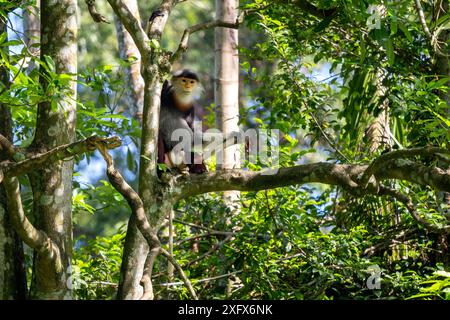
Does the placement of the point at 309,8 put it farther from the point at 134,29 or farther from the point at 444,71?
the point at 134,29

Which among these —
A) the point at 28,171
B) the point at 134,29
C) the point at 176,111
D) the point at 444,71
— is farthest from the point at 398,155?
the point at 176,111

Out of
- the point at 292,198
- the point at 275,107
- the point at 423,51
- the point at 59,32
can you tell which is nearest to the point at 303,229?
the point at 292,198

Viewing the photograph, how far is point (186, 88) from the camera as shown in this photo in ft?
18.2

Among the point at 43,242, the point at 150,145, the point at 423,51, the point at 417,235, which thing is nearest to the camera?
the point at 43,242

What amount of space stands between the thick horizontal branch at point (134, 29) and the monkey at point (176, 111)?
155 centimetres

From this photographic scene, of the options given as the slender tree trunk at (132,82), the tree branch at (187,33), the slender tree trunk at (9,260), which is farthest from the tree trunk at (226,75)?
the slender tree trunk at (9,260)

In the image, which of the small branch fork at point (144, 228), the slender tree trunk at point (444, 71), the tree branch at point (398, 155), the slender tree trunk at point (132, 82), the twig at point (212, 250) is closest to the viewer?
the small branch fork at point (144, 228)

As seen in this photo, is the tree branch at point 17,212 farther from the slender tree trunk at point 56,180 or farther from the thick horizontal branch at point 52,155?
the slender tree trunk at point 56,180

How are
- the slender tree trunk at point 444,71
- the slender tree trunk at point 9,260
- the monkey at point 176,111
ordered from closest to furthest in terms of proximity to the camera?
the slender tree trunk at point 9,260 < the slender tree trunk at point 444,71 < the monkey at point 176,111

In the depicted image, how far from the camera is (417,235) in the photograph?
4965 mm

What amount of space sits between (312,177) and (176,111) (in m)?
2.22

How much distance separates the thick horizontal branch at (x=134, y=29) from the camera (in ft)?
10.9

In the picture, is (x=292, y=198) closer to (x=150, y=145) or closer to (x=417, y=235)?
(x=417, y=235)
